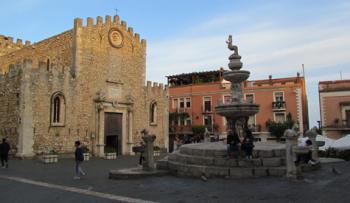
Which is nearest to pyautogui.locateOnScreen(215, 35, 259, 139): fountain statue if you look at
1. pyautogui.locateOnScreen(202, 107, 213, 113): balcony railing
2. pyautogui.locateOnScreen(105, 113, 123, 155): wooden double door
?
pyautogui.locateOnScreen(105, 113, 123, 155): wooden double door

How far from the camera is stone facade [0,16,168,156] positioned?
72.6 feet

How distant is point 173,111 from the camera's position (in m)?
46.1

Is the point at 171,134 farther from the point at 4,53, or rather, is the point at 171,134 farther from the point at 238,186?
the point at 238,186

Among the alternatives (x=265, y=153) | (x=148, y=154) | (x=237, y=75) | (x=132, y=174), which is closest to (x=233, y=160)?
(x=265, y=153)

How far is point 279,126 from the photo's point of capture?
37.5 meters

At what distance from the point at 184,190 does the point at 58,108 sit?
684 inches

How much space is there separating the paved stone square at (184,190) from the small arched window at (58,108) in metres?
11.7

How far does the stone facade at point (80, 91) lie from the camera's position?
72.6ft

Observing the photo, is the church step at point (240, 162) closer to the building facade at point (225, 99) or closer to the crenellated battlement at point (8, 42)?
the building facade at point (225, 99)

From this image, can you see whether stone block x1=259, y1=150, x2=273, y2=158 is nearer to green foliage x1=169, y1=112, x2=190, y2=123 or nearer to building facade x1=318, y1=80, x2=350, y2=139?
building facade x1=318, y1=80, x2=350, y2=139

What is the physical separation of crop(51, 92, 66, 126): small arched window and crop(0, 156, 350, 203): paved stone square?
38.4 ft

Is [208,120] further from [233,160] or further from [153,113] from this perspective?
[233,160]

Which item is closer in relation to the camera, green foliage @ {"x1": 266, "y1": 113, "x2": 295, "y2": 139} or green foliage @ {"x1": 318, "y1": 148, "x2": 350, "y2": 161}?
green foliage @ {"x1": 318, "y1": 148, "x2": 350, "y2": 161}

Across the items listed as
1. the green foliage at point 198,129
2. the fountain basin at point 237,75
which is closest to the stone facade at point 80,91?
the green foliage at point 198,129
